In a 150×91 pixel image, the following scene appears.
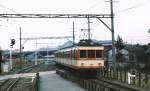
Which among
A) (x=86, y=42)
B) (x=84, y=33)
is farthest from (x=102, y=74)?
(x=84, y=33)

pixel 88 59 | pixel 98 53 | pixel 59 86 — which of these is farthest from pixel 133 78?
pixel 59 86

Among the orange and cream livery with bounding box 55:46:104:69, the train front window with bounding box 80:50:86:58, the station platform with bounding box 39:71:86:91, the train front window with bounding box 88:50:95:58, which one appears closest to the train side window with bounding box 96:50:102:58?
the orange and cream livery with bounding box 55:46:104:69

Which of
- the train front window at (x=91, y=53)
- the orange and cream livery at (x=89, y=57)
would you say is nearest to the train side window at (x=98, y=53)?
the orange and cream livery at (x=89, y=57)

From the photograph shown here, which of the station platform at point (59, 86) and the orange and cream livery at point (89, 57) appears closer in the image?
the station platform at point (59, 86)

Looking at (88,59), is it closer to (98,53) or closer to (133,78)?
(98,53)

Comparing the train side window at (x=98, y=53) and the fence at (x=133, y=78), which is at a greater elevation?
the train side window at (x=98, y=53)

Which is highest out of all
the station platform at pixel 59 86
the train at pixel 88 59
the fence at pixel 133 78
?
the train at pixel 88 59

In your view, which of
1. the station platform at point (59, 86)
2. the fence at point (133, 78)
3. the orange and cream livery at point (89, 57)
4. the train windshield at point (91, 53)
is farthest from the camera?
the train windshield at point (91, 53)

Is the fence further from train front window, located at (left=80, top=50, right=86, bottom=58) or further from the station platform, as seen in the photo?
the station platform

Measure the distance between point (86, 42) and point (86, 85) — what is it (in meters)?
8.86

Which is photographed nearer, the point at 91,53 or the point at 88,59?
the point at 88,59

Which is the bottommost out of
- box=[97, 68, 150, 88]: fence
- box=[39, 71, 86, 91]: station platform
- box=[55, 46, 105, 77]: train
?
box=[39, 71, 86, 91]: station platform

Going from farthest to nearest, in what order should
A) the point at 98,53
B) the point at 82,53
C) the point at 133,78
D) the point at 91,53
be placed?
the point at 98,53
the point at 91,53
the point at 82,53
the point at 133,78

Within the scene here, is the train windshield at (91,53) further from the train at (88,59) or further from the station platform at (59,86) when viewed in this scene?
the station platform at (59,86)
